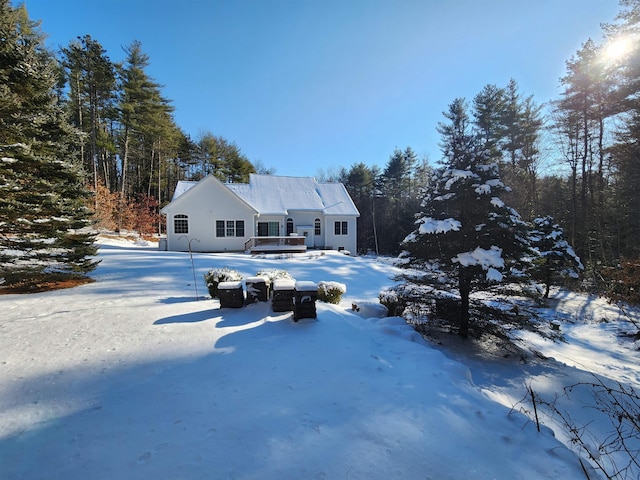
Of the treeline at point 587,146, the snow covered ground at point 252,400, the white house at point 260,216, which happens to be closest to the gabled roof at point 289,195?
the white house at point 260,216

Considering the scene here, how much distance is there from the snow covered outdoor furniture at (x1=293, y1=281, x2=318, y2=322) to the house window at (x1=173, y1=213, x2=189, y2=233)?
16057 millimetres

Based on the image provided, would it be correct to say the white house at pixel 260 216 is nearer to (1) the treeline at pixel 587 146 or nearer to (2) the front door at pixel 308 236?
(2) the front door at pixel 308 236

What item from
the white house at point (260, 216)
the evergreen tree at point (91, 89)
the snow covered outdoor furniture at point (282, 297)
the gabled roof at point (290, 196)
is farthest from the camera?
the gabled roof at point (290, 196)

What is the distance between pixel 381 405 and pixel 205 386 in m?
1.71

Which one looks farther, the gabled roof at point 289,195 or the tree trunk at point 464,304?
the gabled roof at point 289,195

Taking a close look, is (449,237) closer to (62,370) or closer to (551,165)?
(62,370)

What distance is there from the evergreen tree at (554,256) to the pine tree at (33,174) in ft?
50.1

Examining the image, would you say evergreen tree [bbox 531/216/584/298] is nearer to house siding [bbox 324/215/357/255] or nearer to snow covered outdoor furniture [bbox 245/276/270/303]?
snow covered outdoor furniture [bbox 245/276/270/303]

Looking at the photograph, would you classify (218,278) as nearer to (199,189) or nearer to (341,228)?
(199,189)

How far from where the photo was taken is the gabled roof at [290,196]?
73.2 ft

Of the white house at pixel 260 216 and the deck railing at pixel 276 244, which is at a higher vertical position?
the white house at pixel 260 216

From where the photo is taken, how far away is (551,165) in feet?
58.5

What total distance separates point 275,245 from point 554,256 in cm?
1461

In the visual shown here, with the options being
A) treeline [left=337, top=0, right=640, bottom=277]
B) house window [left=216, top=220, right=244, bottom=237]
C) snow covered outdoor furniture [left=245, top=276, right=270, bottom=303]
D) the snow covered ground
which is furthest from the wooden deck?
snow covered outdoor furniture [left=245, top=276, right=270, bottom=303]
